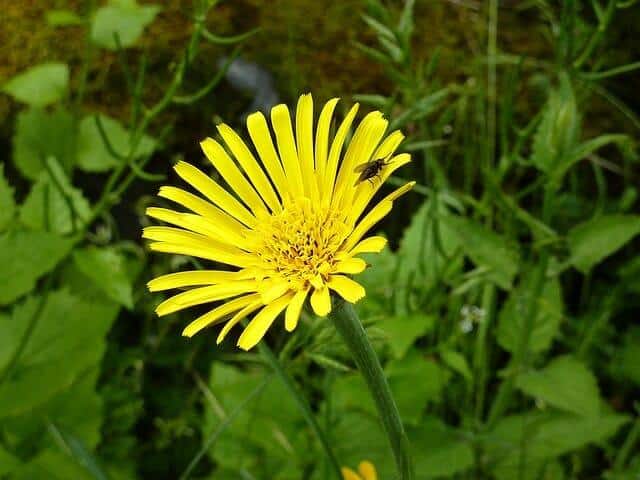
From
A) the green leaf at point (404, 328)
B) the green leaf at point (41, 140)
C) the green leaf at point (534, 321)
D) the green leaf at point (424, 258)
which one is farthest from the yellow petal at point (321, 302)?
the green leaf at point (41, 140)

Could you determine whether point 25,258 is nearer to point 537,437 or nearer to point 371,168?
point 371,168

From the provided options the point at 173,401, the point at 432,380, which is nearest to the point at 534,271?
the point at 432,380

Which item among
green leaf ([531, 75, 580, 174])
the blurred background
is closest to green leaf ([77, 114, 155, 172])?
the blurred background

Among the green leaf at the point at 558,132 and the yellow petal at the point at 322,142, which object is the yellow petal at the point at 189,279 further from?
the green leaf at the point at 558,132

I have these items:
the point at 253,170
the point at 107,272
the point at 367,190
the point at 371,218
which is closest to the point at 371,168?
the point at 367,190

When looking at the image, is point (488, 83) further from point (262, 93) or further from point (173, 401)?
point (173, 401)
